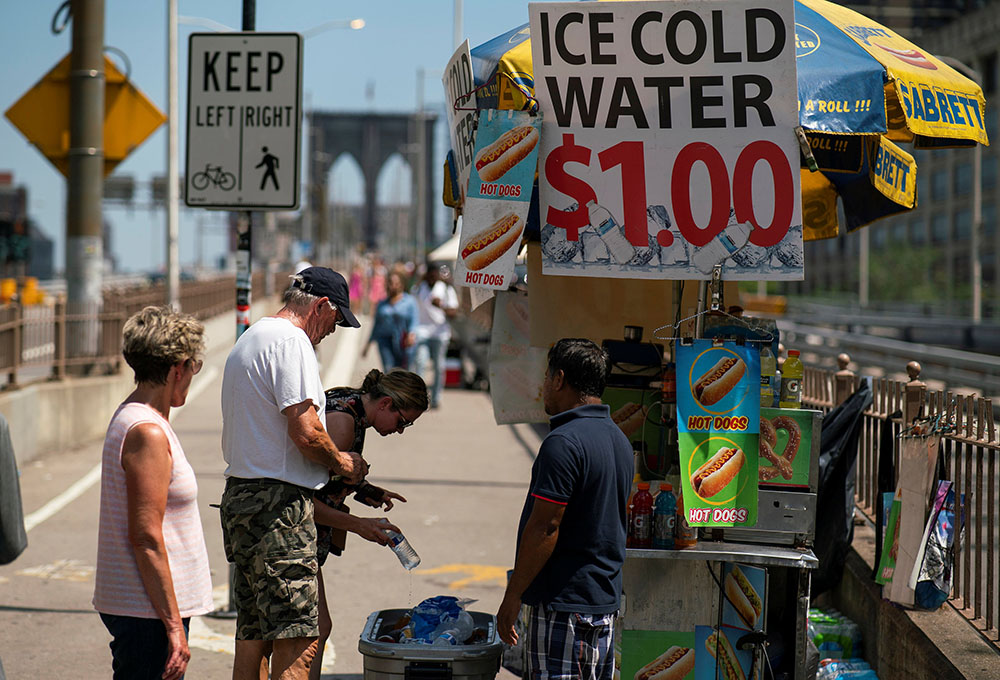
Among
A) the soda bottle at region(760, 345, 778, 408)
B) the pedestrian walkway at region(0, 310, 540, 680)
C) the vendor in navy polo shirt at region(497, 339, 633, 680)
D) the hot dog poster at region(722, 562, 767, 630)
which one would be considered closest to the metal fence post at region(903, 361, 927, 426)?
the soda bottle at region(760, 345, 778, 408)

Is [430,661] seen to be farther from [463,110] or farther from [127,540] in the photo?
[463,110]

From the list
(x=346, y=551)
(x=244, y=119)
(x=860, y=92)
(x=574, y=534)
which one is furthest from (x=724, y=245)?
(x=346, y=551)

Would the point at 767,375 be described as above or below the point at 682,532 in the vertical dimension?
above

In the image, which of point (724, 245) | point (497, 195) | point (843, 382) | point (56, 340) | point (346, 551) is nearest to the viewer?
point (724, 245)

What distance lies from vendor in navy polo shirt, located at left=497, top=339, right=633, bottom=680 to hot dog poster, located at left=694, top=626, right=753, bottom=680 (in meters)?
1.00

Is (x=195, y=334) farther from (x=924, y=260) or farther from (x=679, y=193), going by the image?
(x=924, y=260)

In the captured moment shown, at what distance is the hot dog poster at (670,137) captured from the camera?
4508 millimetres

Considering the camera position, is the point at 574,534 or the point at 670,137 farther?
the point at 670,137

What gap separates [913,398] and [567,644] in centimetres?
246

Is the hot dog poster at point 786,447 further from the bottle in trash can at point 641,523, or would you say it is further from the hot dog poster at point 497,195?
the hot dog poster at point 497,195

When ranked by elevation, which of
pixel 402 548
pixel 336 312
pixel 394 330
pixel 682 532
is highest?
pixel 336 312

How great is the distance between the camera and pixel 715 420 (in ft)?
15.1

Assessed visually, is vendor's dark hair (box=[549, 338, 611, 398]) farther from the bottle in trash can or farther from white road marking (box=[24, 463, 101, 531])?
white road marking (box=[24, 463, 101, 531])

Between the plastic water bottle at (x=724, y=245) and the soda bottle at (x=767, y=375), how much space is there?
2.04 ft
